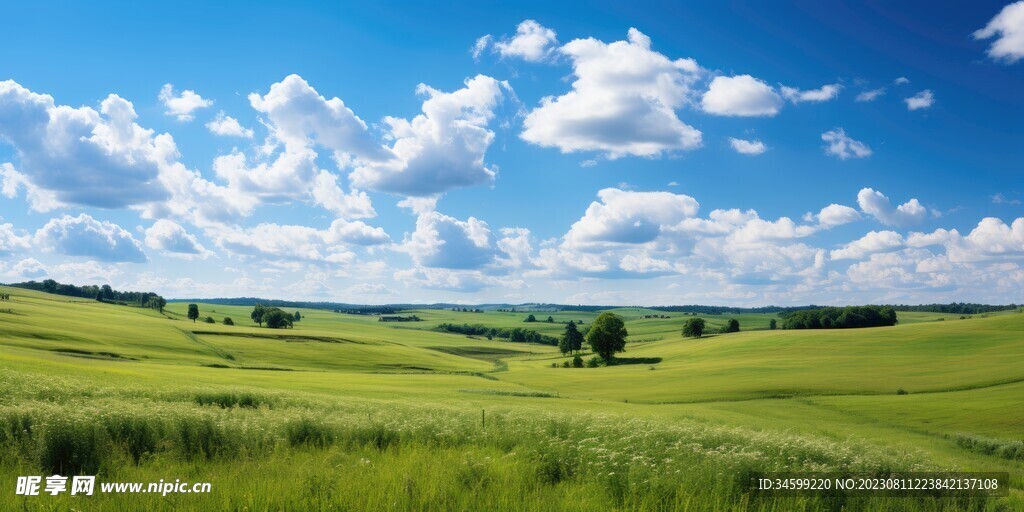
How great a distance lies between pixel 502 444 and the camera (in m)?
10.8

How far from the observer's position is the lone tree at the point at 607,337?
102000 millimetres

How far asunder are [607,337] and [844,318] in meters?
71.5

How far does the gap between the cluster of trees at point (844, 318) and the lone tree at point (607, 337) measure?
215 feet

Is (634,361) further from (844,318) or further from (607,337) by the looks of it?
(844,318)

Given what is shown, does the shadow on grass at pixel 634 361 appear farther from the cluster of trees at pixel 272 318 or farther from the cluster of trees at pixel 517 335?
the cluster of trees at pixel 272 318

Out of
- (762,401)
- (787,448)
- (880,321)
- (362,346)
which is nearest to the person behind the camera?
(787,448)

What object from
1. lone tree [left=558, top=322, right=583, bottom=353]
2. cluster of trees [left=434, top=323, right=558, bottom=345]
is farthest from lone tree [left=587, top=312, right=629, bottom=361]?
cluster of trees [left=434, top=323, right=558, bottom=345]

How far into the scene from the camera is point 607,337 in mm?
102312

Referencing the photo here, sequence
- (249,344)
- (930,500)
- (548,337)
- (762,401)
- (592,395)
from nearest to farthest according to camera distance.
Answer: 1. (930,500)
2. (762,401)
3. (592,395)
4. (249,344)
5. (548,337)

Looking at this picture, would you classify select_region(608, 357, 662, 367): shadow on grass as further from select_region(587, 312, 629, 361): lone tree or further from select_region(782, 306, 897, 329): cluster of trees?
select_region(782, 306, 897, 329): cluster of trees

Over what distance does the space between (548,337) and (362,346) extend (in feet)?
267

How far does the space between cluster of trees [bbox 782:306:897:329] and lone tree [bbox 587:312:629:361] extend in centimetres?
6564

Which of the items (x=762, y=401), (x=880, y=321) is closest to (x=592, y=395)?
(x=762, y=401)

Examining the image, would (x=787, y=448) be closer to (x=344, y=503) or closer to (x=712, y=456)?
(x=712, y=456)
